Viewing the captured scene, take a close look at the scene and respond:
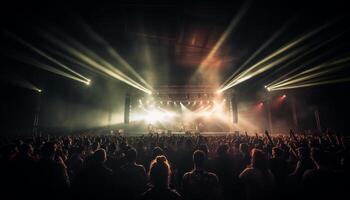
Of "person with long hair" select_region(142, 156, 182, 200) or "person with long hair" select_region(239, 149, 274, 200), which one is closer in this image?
"person with long hair" select_region(142, 156, 182, 200)

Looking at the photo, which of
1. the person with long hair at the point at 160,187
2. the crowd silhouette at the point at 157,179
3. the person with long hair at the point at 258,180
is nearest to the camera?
the person with long hair at the point at 160,187

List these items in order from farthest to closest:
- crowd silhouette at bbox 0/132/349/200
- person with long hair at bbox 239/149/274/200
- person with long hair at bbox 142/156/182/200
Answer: person with long hair at bbox 239/149/274/200 → crowd silhouette at bbox 0/132/349/200 → person with long hair at bbox 142/156/182/200

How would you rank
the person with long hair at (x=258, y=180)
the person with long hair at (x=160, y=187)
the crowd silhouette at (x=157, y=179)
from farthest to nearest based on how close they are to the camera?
the person with long hair at (x=258, y=180) → the crowd silhouette at (x=157, y=179) → the person with long hair at (x=160, y=187)

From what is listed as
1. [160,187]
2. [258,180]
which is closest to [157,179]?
[160,187]

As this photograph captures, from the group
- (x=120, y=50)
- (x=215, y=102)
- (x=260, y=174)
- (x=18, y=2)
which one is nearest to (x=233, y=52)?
(x=120, y=50)

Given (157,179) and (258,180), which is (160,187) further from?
(258,180)

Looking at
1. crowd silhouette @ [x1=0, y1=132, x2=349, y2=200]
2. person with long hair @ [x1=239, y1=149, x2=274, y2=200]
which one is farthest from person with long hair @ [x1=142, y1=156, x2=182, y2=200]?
person with long hair @ [x1=239, y1=149, x2=274, y2=200]

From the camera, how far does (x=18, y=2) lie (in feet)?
25.8

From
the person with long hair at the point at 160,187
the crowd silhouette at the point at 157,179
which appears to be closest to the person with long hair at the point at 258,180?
the crowd silhouette at the point at 157,179

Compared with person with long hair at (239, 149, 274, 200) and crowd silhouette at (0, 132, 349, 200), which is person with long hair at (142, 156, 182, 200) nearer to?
crowd silhouette at (0, 132, 349, 200)

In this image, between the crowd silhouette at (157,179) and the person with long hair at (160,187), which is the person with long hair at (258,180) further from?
the person with long hair at (160,187)

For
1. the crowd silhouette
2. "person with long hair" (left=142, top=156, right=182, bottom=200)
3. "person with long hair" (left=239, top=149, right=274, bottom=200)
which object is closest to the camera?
"person with long hair" (left=142, top=156, right=182, bottom=200)

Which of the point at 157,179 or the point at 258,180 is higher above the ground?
the point at 157,179

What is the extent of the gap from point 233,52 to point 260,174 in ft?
36.0
